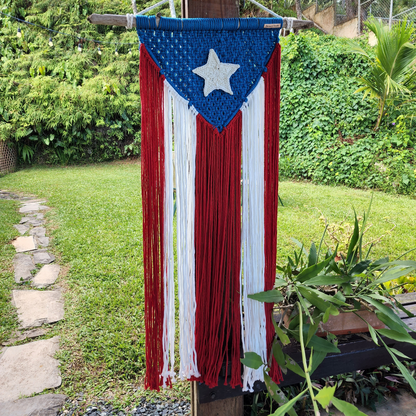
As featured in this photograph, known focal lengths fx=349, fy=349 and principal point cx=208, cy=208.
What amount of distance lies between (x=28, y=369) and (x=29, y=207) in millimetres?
3235

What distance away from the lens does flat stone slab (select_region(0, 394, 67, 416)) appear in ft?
4.71

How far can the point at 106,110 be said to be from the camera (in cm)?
845

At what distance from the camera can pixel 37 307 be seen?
2.27 m

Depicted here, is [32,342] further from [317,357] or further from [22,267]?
[317,357]

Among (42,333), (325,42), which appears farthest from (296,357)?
(325,42)

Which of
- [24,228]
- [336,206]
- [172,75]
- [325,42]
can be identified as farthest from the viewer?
[325,42]

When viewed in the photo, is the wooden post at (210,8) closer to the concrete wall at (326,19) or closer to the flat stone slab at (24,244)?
the flat stone slab at (24,244)

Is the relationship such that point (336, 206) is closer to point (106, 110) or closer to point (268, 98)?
point (268, 98)

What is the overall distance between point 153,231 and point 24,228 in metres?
3.26

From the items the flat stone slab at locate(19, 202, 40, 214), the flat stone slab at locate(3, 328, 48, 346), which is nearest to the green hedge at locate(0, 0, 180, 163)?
the flat stone slab at locate(19, 202, 40, 214)

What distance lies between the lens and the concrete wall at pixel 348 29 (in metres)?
9.79

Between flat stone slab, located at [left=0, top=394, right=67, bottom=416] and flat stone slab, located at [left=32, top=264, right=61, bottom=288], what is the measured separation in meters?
1.17

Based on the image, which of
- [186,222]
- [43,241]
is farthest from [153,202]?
[43,241]

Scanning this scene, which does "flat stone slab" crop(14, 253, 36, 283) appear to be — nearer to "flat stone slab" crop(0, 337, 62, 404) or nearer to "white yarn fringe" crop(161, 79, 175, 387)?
"flat stone slab" crop(0, 337, 62, 404)
